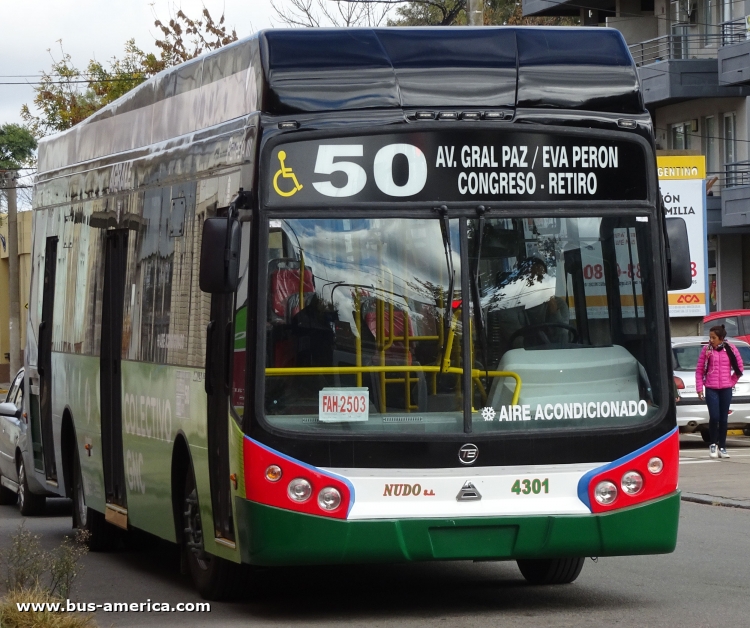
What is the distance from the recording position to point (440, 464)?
8.41 m

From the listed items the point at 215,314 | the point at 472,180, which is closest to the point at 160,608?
the point at 215,314

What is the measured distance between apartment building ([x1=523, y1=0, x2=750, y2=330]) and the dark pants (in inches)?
632

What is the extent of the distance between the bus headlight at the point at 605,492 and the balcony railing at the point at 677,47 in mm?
30589

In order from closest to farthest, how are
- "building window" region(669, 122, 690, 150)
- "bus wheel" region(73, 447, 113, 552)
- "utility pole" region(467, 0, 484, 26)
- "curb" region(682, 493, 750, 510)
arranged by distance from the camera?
"bus wheel" region(73, 447, 113, 552), "curb" region(682, 493, 750, 510), "utility pole" region(467, 0, 484, 26), "building window" region(669, 122, 690, 150)

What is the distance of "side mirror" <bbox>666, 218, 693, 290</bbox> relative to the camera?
8.88 m

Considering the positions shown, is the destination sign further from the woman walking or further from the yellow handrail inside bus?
the woman walking

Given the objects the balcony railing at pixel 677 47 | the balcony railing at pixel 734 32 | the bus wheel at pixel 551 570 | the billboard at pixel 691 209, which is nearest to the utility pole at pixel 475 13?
the billboard at pixel 691 209

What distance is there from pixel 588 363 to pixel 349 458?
146 cm

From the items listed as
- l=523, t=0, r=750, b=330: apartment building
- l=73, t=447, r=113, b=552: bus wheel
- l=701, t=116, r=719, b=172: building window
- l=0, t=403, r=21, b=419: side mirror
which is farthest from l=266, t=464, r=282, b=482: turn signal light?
l=701, t=116, r=719, b=172: building window

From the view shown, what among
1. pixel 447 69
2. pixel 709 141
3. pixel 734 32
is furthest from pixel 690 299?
pixel 447 69

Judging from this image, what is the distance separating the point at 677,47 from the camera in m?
39.5

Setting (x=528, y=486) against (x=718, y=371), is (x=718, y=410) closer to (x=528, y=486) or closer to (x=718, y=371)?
(x=718, y=371)

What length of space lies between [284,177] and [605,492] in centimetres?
243

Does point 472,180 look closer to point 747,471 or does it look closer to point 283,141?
point 283,141
